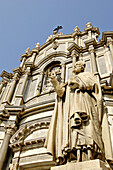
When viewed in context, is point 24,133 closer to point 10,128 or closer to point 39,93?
point 10,128

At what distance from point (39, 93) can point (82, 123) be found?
Result: 23.2 ft

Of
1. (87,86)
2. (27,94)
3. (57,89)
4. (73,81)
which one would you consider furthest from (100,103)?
(27,94)

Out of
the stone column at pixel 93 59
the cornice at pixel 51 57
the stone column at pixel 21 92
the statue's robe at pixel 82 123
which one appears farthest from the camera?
the cornice at pixel 51 57

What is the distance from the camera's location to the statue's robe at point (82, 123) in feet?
10.8

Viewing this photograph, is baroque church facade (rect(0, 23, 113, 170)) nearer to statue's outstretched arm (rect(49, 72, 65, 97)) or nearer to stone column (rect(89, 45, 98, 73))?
stone column (rect(89, 45, 98, 73))

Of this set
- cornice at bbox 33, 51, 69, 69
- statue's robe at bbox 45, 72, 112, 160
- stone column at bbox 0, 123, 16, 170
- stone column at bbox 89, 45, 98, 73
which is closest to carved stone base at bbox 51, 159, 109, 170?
statue's robe at bbox 45, 72, 112, 160

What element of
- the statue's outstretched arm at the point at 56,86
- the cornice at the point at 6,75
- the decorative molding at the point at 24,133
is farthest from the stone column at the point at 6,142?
the cornice at the point at 6,75

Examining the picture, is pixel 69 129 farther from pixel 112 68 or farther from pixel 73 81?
pixel 112 68

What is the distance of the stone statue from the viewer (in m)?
3.17

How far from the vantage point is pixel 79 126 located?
346 centimetres

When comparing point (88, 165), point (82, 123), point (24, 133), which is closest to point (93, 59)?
point (24, 133)

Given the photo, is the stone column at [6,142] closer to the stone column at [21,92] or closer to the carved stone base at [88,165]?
the stone column at [21,92]

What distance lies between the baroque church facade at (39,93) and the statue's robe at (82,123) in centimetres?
77

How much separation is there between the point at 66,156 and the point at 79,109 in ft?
3.42
